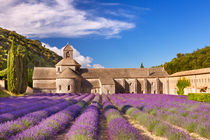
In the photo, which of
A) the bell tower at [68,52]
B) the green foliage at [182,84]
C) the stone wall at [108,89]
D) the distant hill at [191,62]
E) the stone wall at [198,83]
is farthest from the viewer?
the distant hill at [191,62]

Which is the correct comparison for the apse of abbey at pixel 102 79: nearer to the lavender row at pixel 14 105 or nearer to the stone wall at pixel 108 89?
the stone wall at pixel 108 89

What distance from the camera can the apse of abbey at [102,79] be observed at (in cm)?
3575

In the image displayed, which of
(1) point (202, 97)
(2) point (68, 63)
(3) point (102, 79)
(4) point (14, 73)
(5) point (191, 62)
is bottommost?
(1) point (202, 97)

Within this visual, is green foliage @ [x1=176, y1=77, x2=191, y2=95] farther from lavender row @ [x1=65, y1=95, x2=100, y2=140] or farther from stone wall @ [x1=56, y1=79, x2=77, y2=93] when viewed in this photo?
lavender row @ [x1=65, y1=95, x2=100, y2=140]

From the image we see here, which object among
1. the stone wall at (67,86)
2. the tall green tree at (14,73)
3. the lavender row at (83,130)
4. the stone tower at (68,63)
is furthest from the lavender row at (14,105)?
the stone tower at (68,63)

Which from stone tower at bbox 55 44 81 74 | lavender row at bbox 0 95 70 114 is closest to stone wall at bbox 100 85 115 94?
stone tower at bbox 55 44 81 74

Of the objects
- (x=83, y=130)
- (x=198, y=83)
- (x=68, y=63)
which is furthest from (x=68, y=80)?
(x=83, y=130)

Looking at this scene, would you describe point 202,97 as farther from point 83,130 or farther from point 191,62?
point 191,62

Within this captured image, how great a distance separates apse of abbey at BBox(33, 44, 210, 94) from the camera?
35.8 m

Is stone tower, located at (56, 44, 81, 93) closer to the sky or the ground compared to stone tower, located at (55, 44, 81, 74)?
closer to the ground

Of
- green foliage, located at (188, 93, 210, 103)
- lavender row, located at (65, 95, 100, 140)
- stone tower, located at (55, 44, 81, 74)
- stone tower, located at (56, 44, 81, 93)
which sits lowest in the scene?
green foliage, located at (188, 93, 210, 103)

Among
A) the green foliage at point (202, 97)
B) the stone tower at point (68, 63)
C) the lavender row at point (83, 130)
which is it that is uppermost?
the stone tower at point (68, 63)

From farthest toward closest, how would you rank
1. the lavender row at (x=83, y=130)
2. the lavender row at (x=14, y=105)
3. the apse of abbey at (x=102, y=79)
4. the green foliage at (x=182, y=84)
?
the apse of abbey at (x=102, y=79)
the green foliage at (x=182, y=84)
the lavender row at (x=14, y=105)
the lavender row at (x=83, y=130)

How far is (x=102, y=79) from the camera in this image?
1452 inches
